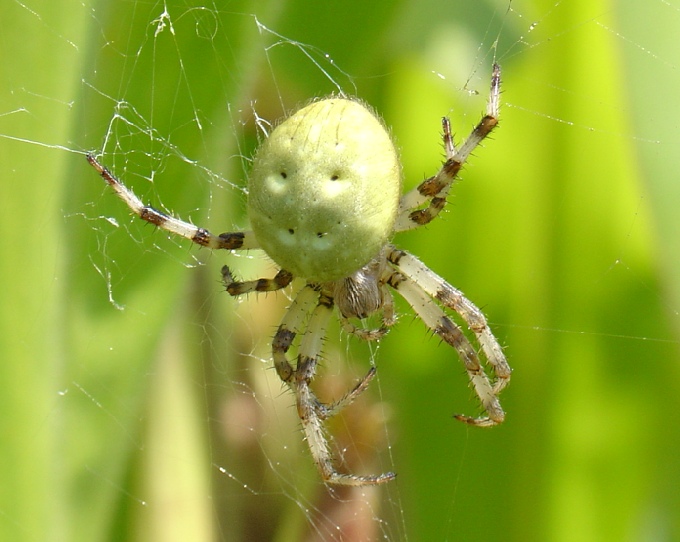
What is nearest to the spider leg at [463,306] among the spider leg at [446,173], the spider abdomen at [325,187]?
the spider leg at [446,173]

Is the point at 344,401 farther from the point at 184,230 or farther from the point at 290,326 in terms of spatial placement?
the point at 184,230

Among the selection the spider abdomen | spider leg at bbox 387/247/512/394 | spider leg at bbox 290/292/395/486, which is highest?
the spider abdomen

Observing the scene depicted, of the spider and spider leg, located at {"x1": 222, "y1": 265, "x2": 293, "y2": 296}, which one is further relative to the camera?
spider leg, located at {"x1": 222, "y1": 265, "x2": 293, "y2": 296}

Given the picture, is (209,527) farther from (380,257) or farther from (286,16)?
(286,16)

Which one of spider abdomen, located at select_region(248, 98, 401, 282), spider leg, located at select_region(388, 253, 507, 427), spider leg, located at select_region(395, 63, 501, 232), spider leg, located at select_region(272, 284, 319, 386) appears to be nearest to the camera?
spider abdomen, located at select_region(248, 98, 401, 282)

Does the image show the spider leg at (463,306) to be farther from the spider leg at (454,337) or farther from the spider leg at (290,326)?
the spider leg at (290,326)

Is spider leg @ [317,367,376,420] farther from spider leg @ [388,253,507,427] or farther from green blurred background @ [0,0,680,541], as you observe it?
spider leg @ [388,253,507,427]

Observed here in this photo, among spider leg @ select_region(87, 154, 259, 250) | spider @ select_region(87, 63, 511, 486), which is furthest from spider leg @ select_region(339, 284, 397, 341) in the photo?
spider leg @ select_region(87, 154, 259, 250)
